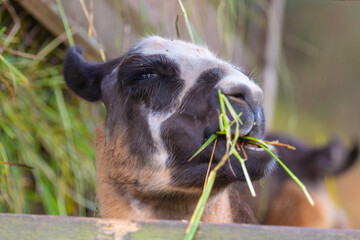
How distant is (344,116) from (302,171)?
1.85m

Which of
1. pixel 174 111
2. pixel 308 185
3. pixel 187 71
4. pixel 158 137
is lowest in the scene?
pixel 308 185

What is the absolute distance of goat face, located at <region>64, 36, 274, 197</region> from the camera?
2.19m

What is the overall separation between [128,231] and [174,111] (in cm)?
96

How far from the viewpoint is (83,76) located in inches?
120

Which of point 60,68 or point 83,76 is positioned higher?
point 83,76

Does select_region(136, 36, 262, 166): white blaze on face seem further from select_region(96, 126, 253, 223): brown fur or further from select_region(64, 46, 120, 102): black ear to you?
select_region(64, 46, 120, 102): black ear

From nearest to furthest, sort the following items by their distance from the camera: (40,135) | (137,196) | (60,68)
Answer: (137,196) → (40,135) → (60,68)

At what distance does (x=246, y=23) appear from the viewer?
19.4 ft

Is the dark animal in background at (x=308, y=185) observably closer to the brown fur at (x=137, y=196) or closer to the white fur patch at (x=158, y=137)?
the brown fur at (x=137, y=196)

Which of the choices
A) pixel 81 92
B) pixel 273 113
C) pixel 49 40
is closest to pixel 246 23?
pixel 273 113

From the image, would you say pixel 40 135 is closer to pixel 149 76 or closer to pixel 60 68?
pixel 60 68

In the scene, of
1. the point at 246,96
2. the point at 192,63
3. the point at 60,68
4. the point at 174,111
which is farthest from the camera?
the point at 60,68

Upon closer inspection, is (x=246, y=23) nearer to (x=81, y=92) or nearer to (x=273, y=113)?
(x=273, y=113)

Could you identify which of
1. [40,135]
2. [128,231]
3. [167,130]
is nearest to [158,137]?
[167,130]
